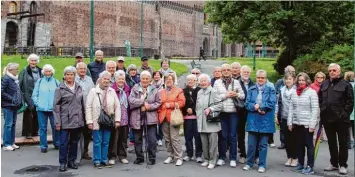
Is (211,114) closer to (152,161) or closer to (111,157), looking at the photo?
(152,161)

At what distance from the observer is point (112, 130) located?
29.8 feet

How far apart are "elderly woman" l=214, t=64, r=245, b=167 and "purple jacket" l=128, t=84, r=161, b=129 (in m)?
1.19

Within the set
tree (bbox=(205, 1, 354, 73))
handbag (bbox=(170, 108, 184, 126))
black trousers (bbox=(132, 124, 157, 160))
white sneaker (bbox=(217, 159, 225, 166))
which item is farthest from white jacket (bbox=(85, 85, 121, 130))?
tree (bbox=(205, 1, 354, 73))

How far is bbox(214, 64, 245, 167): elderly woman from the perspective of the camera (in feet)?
29.2

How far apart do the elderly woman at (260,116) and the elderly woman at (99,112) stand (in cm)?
247

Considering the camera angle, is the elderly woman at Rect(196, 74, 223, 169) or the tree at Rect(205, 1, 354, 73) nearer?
the elderly woman at Rect(196, 74, 223, 169)

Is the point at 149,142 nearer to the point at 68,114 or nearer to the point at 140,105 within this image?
the point at 140,105

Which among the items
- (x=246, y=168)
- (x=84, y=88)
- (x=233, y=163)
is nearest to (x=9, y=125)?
(x=84, y=88)

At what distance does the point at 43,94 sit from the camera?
32.5 ft

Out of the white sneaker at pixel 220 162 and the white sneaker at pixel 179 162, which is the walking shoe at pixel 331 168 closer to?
the white sneaker at pixel 220 162

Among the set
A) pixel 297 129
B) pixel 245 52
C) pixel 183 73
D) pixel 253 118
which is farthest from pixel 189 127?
pixel 245 52

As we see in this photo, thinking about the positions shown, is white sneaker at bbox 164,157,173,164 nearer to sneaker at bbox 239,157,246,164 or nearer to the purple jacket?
the purple jacket

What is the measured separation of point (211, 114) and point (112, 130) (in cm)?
194

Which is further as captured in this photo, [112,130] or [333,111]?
[112,130]
